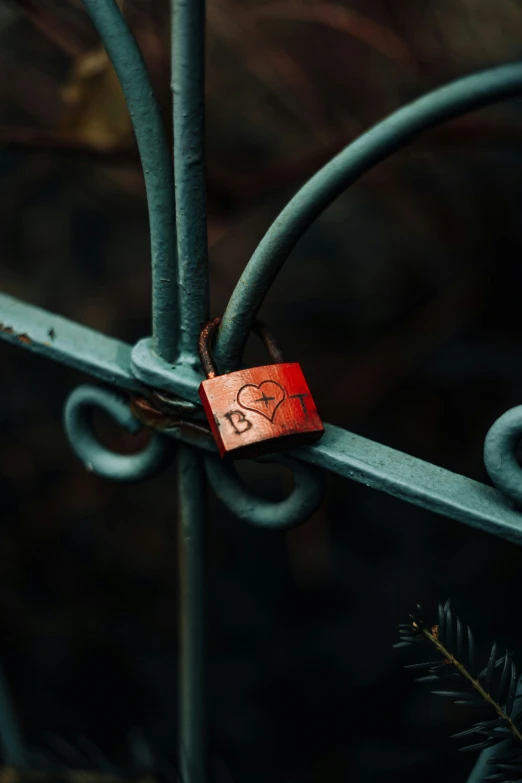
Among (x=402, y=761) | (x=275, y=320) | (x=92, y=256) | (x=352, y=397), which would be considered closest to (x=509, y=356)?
(x=352, y=397)

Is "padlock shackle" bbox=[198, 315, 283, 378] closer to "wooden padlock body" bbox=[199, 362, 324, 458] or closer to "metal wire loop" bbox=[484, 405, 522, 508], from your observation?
"wooden padlock body" bbox=[199, 362, 324, 458]

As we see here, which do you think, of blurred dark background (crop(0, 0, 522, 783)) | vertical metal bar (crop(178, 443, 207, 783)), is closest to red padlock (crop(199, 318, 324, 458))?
vertical metal bar (crop(178, 443, 207, 783))

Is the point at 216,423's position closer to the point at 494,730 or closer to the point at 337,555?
the point at 494,730

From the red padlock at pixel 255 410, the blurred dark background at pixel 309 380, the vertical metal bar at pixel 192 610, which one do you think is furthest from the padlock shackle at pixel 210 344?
the blurred dark background at pixel 309 380

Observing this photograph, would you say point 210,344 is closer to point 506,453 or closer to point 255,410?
point 255,410

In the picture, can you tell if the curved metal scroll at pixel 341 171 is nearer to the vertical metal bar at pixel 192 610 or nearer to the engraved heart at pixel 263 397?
the engraved heart at pixel 263 397

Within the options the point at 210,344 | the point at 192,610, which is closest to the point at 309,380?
the point at 192,610
